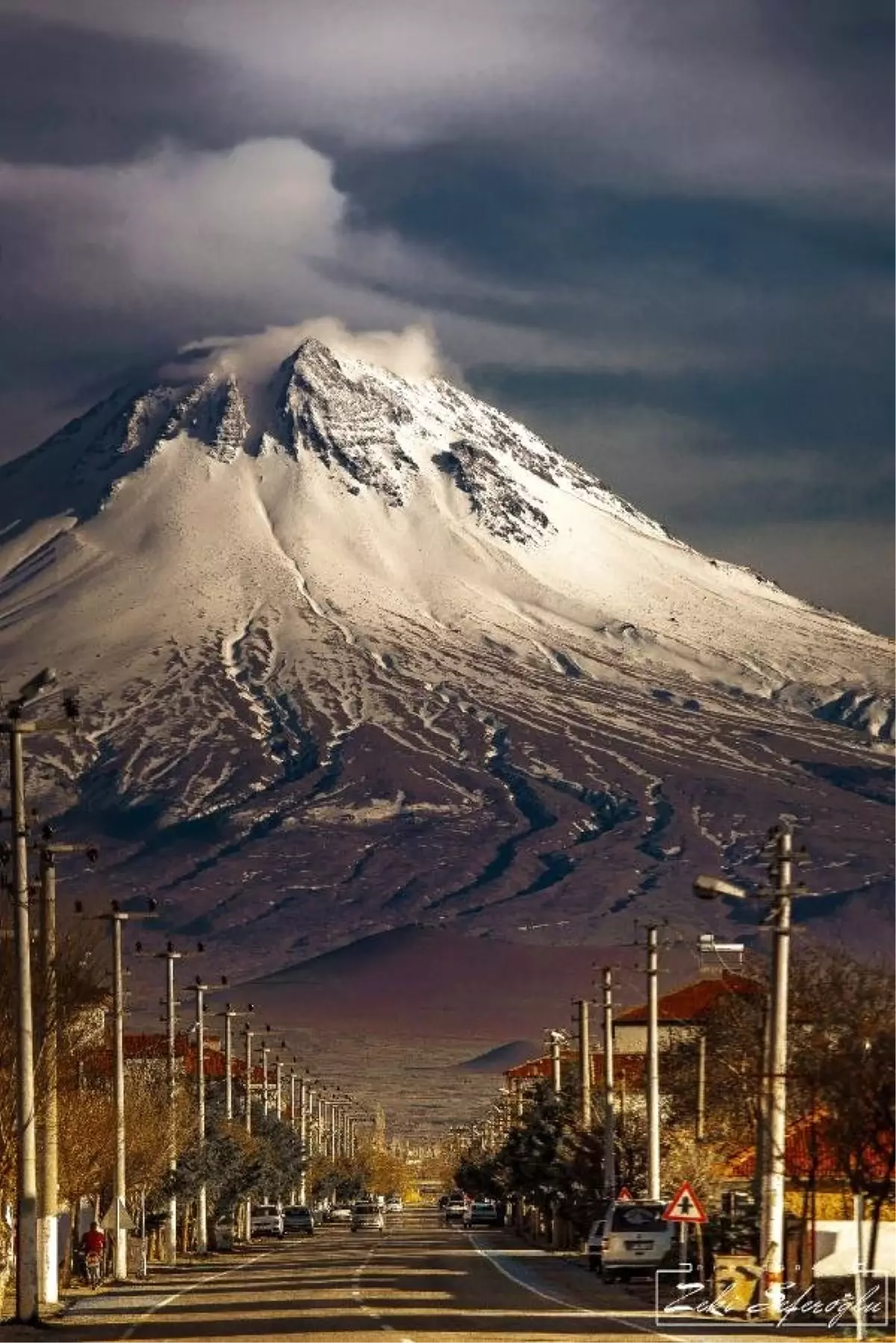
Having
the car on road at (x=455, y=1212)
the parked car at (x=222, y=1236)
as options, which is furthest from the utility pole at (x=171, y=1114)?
the car on road at (x=455, y=1212)

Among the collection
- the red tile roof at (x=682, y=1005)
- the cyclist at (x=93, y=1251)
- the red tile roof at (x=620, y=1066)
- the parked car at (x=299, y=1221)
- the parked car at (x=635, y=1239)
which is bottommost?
the parked car at (x=299, y=1221)

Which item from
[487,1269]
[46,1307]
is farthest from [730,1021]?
[46,1307]

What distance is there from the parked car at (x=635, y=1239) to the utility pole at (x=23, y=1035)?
19767 mm

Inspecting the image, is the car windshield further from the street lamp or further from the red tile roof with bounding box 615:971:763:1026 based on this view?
the red tile roof with bounding box 615:971:763:1026

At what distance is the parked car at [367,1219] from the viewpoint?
158 metres

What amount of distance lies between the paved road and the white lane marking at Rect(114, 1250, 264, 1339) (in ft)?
0.14

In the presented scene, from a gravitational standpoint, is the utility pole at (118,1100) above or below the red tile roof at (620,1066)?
above

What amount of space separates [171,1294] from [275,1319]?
49.7 ft

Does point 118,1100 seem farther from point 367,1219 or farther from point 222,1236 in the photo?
point 367,1219

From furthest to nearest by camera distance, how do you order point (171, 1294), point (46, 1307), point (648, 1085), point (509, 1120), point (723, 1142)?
1. point (509, 1120)
2. point (723, 1142)
3. point (648, 1085)
4. point (171, 1294)
5. point (46, 1307)

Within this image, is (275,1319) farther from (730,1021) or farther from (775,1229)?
(730,1021)

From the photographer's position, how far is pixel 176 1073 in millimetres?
122938

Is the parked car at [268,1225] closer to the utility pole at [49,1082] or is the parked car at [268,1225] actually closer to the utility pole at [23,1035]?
the utility pole at [49,1082]

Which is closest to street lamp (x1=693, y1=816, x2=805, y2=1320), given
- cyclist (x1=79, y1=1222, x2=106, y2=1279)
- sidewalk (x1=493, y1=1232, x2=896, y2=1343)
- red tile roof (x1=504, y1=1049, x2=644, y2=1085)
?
sidewalk (x1=493, y1=1232, x2=896, y2=1343)
